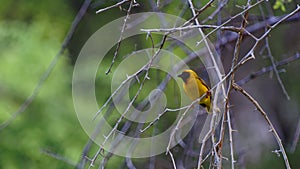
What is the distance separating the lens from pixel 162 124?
9.87ft

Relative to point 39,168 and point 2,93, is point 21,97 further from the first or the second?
point 39,168

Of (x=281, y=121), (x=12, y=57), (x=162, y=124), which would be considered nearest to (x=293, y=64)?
(x=281, y=121)

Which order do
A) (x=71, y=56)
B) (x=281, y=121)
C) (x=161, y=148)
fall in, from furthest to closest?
(x=281, y=121) < (x=71, y=56) < (x=161, y=148)

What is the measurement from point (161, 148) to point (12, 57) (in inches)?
55.7

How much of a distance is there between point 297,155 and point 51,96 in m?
1.61

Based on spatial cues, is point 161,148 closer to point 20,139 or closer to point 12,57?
point 20,139

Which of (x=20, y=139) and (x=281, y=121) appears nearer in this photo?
(x=20, y=139)

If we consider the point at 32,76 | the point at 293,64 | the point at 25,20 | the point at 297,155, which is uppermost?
the point at 25,20

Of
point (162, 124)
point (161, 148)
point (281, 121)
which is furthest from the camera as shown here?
point (281, 121)

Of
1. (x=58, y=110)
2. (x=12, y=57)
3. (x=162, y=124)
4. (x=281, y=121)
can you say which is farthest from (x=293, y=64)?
(x=12, y=57)

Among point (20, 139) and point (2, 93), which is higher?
point (2, 93)

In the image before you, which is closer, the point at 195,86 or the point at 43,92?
the point at 195,86

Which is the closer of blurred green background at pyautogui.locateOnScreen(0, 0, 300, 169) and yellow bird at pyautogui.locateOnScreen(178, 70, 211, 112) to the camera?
yellow bird at pyautogui.locateOnScreen(178, 70, 211, 112)

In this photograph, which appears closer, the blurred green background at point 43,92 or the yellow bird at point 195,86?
the yellow bird at point 195,86
